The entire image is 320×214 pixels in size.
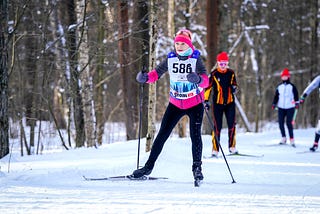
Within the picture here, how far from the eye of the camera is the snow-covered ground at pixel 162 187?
4438 mm

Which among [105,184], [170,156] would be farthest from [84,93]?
[105,184]

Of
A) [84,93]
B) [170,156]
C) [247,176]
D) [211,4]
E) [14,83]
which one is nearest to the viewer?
[247,176]

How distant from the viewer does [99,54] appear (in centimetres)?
1109

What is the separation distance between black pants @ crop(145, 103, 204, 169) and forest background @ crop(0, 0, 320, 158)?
0.74 meters

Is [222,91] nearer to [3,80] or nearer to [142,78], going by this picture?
[142,78]

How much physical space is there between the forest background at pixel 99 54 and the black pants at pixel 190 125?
736 millimetres

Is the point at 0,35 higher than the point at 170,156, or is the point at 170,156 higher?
the point at 0,35

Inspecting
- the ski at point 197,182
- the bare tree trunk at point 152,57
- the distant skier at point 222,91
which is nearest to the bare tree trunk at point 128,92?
the distant skier at point 222,91

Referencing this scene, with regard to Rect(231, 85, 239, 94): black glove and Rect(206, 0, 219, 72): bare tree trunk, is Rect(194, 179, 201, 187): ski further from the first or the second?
Rect(206, 0, 219, 72): bare tree trunk

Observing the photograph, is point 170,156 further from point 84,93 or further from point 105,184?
point 84,93

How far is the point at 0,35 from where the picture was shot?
7066 millimetres

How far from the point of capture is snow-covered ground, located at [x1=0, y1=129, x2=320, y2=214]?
444cm

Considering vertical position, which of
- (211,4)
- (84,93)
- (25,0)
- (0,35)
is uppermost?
(211,4)

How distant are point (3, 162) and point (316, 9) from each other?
19.1 m
